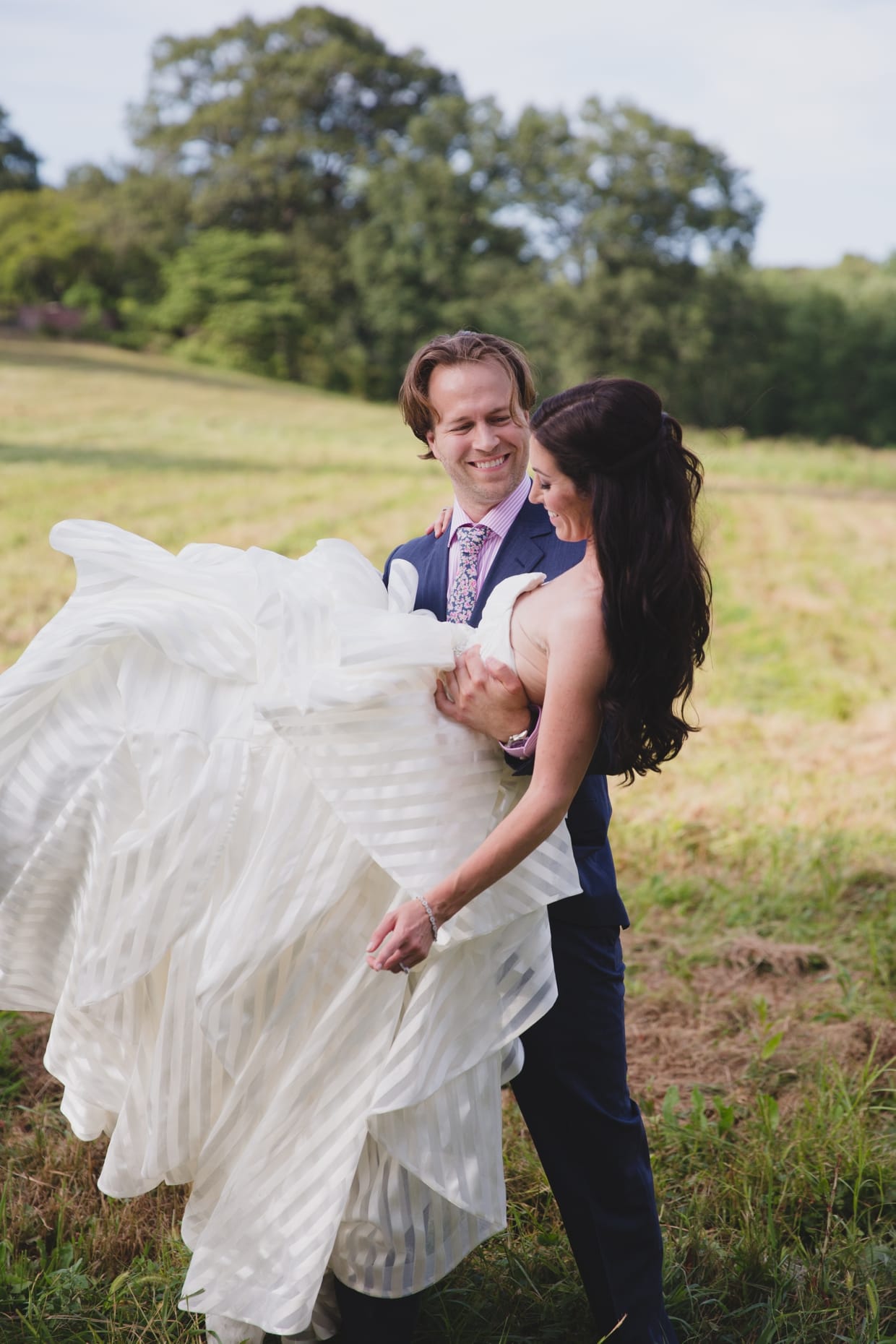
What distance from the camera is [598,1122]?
2309 mm

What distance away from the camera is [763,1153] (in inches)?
118

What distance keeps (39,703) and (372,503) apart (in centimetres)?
1186

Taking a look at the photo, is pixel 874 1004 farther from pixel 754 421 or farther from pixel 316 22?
pixel 316 22

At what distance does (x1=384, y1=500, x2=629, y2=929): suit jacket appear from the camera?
233 cm

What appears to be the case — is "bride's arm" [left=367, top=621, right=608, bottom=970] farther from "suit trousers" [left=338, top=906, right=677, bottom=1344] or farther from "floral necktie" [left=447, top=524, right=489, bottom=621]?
"floral necktie" [left=447, top=524, right=489, bottom=621]

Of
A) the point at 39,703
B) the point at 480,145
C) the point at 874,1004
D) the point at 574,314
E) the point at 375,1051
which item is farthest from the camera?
the point at 480,145

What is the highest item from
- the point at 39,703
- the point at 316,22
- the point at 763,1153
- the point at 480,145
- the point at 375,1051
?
the point at 316,22

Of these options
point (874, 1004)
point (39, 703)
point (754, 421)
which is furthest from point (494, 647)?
point (754, 421)

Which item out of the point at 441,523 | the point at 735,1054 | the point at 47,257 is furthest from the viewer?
the point at 47,257

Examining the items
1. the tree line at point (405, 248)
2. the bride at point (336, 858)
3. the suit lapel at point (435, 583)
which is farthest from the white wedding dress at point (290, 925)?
the tree line at point (405, 248)

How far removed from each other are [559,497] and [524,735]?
0.44m

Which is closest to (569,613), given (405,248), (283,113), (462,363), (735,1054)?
(462,363)

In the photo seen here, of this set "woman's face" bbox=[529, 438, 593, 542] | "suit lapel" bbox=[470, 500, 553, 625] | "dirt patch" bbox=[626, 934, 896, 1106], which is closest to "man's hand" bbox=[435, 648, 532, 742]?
"woman's face" bbox=[529, 438, 593, 542]

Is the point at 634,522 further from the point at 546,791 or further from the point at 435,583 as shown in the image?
the point at 435,583
